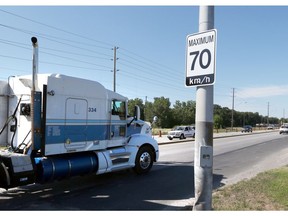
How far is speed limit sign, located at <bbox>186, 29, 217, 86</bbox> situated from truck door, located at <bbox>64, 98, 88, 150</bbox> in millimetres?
4624

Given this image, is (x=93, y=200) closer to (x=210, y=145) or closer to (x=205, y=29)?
(x=210, y=145)

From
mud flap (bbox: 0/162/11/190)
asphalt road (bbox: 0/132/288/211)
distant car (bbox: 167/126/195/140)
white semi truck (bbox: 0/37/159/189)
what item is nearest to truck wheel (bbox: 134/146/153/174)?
asphalt road (bbox: 0/132/288/211)

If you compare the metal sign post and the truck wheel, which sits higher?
the metal sign post

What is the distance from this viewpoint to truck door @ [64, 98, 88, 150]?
8.35 m

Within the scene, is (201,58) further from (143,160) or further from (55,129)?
(143,160)

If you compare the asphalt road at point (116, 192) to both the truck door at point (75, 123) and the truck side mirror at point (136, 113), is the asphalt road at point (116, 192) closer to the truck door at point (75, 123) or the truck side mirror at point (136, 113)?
the truck door at point (75, 123)

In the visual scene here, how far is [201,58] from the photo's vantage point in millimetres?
4391

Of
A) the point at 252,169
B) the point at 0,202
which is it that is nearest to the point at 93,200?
the point at 0,202

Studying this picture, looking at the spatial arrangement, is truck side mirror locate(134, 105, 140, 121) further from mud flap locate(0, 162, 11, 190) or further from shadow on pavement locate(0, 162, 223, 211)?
mud flap locate(0, 162, 11, 190)

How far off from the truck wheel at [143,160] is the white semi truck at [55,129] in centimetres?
44

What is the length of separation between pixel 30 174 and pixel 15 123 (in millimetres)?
1675

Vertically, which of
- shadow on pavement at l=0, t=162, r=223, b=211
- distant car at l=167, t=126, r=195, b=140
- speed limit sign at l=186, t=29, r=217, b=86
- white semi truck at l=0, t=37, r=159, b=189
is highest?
speed limit sign at l=186, t=29, r=217, b=86

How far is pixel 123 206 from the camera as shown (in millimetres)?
6520

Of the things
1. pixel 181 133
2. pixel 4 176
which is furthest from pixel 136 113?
pixel 181 133
